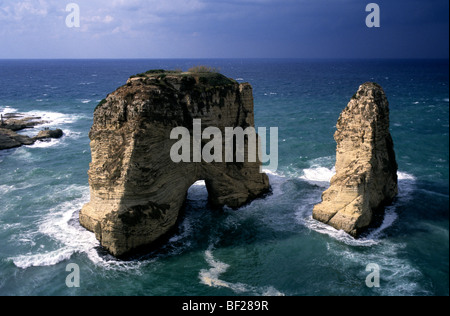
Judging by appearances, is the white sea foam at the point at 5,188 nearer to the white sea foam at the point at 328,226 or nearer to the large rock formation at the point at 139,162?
the large rock formation at the point at 139,162

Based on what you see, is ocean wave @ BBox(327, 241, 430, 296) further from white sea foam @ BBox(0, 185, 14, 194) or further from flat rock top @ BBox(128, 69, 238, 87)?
white sea foam @ BBox(0, 185, 14, 194)

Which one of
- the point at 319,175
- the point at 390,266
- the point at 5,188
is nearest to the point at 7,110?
the point at 5,188

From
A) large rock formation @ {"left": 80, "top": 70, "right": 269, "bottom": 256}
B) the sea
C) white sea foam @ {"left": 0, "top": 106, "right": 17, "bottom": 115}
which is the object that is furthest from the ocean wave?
white sea foam @ {"left": 0, "top": 106, "right": 17, "bottom": 115}

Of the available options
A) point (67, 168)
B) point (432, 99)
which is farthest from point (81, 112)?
point (432, 99)

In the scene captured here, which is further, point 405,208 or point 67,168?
point 67,168

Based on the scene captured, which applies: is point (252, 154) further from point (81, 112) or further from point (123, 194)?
point (81, 112)

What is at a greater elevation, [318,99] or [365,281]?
[318,99]

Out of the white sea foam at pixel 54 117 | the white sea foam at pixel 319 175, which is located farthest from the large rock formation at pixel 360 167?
the white sea foam at pixel 54 117
